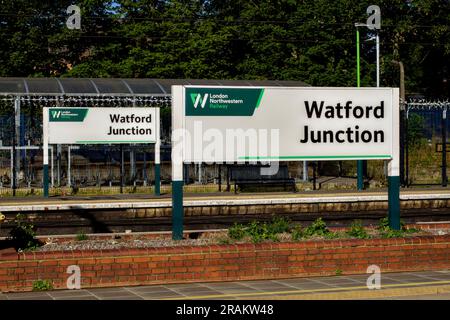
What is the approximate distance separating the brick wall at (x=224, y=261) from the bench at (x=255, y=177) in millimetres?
14845

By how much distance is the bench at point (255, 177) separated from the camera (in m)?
27.6

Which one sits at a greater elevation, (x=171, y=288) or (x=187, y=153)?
(x=187, y=153)

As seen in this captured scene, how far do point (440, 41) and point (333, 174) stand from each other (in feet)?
84.8

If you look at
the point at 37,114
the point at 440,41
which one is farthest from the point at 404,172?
the point at 440,41

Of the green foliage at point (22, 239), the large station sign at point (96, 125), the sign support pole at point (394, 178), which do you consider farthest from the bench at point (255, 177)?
the green foliage at point (22, 239)

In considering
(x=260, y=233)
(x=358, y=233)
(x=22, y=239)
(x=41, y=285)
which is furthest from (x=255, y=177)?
(x=41, y=285)

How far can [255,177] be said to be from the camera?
1107 inches

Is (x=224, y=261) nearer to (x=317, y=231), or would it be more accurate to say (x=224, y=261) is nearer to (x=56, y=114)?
(x=317, y=231)

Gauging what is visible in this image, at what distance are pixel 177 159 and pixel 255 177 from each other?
49.1 ft

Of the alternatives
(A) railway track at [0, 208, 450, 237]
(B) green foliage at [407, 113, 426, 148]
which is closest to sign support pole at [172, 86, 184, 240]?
(A) railway track at [0, 208, 450, 237]

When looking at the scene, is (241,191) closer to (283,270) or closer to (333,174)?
(333,174)

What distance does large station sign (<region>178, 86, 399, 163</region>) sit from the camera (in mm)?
13359

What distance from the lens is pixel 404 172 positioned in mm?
30344

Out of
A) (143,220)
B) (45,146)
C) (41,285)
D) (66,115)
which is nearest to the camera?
(41,285)
